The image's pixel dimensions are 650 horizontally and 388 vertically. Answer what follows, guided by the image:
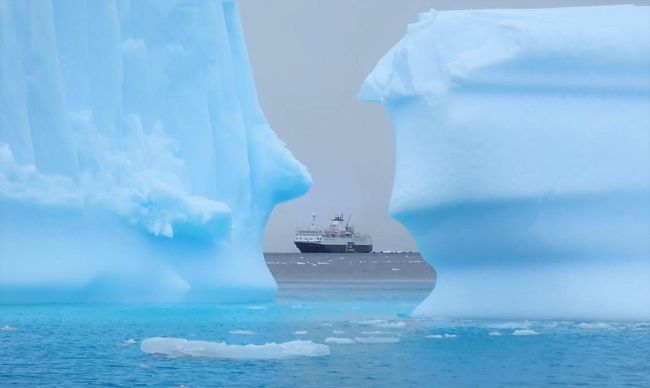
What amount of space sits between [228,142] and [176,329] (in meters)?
5.38

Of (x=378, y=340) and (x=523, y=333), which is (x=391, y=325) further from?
(x=523, y=333)

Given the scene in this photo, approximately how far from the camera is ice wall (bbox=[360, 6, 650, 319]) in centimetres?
1411

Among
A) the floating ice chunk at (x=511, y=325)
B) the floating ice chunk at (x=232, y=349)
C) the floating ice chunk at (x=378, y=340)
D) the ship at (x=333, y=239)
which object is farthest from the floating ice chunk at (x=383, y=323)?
the ship at (x=333, y=239)

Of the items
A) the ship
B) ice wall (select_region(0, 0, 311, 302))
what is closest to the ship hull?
the ship

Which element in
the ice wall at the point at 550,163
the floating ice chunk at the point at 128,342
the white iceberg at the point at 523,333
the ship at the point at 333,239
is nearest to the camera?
the floating ice chunk at the point at 128,342

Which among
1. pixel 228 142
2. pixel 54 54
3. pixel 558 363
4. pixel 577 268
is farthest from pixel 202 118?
pixel 558 363

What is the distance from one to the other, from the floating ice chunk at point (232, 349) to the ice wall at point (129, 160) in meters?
5.28

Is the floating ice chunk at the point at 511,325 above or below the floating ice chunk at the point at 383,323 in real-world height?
below

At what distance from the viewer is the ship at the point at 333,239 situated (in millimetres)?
80312

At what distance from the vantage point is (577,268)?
46.7 feet

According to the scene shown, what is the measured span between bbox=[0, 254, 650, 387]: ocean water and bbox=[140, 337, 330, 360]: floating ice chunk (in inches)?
3.2

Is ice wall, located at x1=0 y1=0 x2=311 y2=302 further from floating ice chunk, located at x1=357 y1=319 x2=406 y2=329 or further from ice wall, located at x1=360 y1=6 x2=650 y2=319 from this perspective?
ice wall, located at x1=360 y1=6 x2=650 y2=319

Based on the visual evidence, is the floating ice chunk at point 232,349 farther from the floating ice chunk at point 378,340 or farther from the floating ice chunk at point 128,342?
the floating ice chunk at point 378,340

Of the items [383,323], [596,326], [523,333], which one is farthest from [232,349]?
[596,326]
